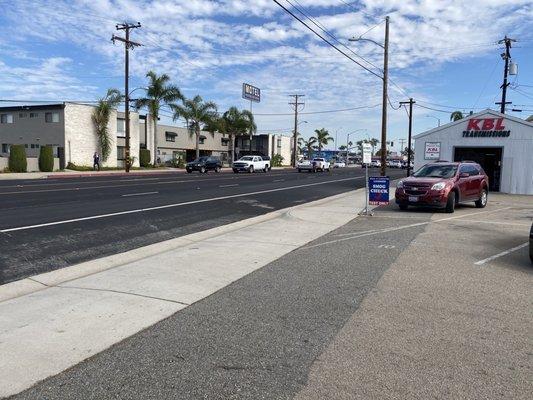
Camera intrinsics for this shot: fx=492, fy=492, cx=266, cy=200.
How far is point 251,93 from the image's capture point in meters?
86.4

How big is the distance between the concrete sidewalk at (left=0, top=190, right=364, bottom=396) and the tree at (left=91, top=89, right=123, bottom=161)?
41.0 metres

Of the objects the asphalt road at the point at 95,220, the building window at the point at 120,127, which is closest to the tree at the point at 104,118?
the building window at the point at 120,127

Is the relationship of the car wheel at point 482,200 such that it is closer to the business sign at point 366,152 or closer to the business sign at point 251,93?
the business sign at point 366,152

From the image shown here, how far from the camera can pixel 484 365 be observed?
4.16 metres

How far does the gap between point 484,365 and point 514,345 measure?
2.12ft

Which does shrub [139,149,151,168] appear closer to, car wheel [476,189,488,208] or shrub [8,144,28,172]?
shrub [8,144,28,172]

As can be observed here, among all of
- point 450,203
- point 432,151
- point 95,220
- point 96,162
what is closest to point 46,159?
point 96,162

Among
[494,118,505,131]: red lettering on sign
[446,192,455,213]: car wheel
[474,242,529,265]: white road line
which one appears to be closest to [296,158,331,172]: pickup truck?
[494,118,505,131]: red lettering on sign

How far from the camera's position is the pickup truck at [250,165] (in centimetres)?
5116

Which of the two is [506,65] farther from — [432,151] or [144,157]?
[144,157]

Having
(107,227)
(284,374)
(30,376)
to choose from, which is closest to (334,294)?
(284,374)

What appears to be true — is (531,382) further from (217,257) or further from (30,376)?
(217,257)

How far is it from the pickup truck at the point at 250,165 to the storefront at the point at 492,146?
24.4 meters

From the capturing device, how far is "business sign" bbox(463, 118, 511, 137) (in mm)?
26094
